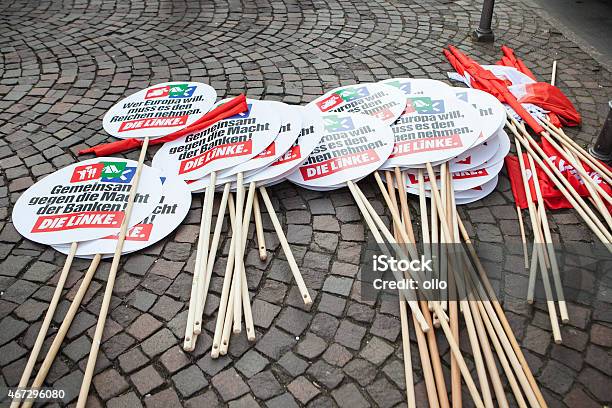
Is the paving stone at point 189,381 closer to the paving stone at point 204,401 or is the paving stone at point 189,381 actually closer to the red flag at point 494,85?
the paving stone at point 204,401

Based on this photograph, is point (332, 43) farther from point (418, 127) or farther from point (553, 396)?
point (553, 396)

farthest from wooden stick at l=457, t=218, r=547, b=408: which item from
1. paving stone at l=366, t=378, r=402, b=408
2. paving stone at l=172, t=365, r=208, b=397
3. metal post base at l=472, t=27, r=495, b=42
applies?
metal post base at l=472, t=27, r=495, b=42

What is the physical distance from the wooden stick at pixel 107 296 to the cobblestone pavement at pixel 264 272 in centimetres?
8

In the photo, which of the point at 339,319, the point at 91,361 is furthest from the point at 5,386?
the point at 339,319

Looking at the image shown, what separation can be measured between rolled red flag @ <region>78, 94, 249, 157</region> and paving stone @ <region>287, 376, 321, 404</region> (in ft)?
8.00

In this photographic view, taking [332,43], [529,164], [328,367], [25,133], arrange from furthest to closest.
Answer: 1. [332,43]
2. [25,133]
3. [529,164]
4. [328,367]

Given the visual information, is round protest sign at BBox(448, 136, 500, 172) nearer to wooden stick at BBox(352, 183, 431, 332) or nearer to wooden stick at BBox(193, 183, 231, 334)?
wooden stick at BBox(352, 183, 431, 332)

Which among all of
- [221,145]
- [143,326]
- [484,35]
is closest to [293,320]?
[143,326]

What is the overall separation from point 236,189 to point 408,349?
5.75ft

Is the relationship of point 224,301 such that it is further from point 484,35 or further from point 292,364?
point 484,35

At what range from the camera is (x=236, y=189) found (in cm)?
352

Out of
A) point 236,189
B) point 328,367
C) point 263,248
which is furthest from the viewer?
point 236,189

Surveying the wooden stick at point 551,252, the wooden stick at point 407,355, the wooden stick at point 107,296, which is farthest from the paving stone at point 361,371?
the wooden stick at point 107,296

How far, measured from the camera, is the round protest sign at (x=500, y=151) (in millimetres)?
3735
